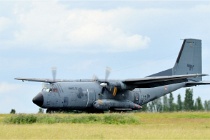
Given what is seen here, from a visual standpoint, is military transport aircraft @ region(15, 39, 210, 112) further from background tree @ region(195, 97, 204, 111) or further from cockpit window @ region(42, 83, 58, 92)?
background tree @ region(195, 97, 204, 111)

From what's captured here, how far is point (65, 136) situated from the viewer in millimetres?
31047

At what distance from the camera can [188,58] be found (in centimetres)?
6394

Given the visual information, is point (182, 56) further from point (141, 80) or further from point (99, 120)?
point (99, 120)

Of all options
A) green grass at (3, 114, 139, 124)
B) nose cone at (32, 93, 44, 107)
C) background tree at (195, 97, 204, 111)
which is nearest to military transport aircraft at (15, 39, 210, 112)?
nose cone at (32, 93, 44, 107)

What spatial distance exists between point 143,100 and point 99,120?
18.1 metres

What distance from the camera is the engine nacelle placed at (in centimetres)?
5428

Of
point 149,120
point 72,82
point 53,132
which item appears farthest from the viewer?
point 72,82

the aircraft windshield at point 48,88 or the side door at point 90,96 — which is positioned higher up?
the aircraft windshield at point 48,88

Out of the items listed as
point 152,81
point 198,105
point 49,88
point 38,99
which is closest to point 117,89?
point 152,81

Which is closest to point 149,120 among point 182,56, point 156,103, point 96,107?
point 96,107

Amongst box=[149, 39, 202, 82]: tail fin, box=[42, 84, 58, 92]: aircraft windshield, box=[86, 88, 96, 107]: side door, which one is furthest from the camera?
box=[149, 39, 202, 82]: tail fin

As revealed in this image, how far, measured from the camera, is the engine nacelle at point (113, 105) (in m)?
54.3

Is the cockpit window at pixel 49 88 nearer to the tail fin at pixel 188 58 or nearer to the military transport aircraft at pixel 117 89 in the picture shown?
the military transport aircraft at pixel 117 89

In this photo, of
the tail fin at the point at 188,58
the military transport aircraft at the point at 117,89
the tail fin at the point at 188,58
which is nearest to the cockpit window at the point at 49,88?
the military transport aircraft at the point at 117,89
